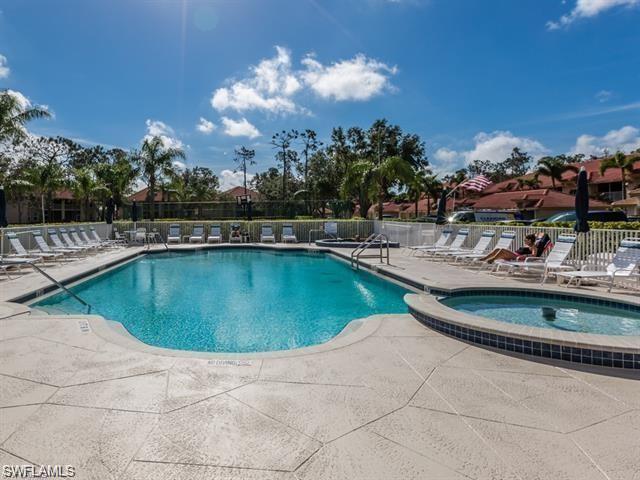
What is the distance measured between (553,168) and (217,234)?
1285 inches

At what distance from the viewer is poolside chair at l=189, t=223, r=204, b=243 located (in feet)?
63.4

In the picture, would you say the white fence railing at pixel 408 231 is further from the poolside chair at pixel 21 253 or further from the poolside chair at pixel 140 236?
the poolside chair at pixel 21 253

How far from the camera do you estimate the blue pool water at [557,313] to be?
5.42m

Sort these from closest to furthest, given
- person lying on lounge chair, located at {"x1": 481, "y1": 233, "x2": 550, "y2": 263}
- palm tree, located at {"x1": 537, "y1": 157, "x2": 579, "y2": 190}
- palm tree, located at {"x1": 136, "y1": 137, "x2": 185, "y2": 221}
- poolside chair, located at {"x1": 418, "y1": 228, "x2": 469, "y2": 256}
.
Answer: person lying on lounge chair, located at {"x1": 481, "y1": 233, "x2": 550, "y2": 263}, poolside chair, located at {"x1": 418, "y1": 228, "x2": 469, "y2": 256}, palm tree, located at {"x1": 136, "y1": 137, "x2": 185, "y2": 221}, palm tree, located at {"x1": 537, "y1": 157, "x2": 579, "y2": 190}

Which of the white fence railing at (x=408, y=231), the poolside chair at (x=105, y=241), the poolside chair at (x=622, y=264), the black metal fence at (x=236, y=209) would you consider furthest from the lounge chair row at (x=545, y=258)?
the black metal fence at (x=236, y=209)

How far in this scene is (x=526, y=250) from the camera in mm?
9992

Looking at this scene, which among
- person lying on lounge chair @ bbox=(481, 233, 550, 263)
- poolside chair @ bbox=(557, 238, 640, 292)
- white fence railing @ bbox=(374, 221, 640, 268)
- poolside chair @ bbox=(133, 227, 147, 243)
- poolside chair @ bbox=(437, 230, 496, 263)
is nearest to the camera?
poolside chair @ bbox=(557, 238, 640, 292)

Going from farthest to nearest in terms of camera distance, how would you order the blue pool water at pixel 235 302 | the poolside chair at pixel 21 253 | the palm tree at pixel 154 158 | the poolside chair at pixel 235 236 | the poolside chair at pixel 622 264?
the palm tree at pixel 154 158 → the poolside chair at pixel 235 236 → the poolside chair at pixel 21 253 → the poolside chair at pixel 622 264 → the blue pool water at pixel 235 302

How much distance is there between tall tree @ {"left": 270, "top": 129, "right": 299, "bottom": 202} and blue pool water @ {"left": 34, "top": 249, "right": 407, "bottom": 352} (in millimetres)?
28483

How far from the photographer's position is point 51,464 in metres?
2.26

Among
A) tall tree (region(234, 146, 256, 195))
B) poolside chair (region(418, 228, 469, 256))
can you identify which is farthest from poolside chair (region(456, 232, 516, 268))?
tall tree (region(234, 146, 256, 195))

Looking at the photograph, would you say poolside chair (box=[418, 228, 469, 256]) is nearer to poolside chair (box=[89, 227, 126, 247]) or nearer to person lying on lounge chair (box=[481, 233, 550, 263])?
person lying on lounge chair (box=[481, 233, 550, 263])

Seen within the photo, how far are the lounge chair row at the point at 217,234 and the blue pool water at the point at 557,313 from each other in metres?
12.9

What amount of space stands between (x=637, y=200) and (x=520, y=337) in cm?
2840
